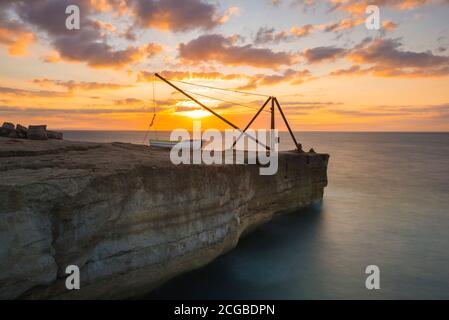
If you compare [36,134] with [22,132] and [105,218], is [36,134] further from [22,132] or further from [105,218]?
[105,218]

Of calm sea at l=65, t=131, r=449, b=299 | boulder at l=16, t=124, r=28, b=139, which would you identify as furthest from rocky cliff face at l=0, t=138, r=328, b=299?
boulder at l=16, t=124, r=28, b=139

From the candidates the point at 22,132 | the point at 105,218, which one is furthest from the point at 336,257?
the point at 22,132

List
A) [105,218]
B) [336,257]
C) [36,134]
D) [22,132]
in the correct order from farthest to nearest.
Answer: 1. [336,257]
2. [22,132]
3. [36,134]
4. [105,218]

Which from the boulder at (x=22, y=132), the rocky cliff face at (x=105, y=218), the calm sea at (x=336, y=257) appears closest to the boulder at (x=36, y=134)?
the boulder at (x=22, y=132)

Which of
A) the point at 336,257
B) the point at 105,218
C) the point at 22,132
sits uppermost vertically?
the point at 22,132

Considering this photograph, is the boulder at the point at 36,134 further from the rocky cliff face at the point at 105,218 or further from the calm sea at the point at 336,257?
the calm sea at the point at 336,257

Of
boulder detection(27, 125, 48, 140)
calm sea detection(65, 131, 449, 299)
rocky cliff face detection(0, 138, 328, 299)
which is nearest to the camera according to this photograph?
rocky cliff face detection(0, 138, 328, 299)

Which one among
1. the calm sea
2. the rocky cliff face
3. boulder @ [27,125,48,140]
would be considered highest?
boulder @ [27,125,48,140]

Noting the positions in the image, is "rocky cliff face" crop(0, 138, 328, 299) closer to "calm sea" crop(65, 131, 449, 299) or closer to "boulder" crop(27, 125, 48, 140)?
"calm sea" crop(65, 131, 449, 299)

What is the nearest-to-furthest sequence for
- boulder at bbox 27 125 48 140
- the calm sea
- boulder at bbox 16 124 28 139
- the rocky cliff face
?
the rocky cliff face, the calm sea, boulder at bbox 27 125 48 140, boulder at bbox 16 124 28 139

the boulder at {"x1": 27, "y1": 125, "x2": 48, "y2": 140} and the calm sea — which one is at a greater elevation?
the boulder at {"x1": 27, "y1": 125, "x2": 48, "y2": 140}
